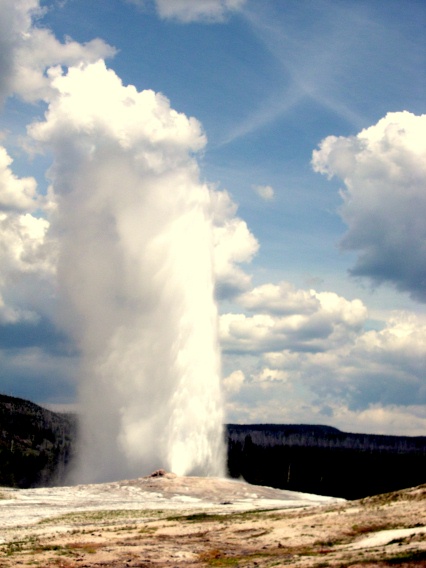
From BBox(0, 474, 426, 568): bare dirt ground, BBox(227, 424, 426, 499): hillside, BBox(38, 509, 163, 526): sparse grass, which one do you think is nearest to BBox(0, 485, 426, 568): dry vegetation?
BBox(0, 474, 426, 568): bare dirt ground

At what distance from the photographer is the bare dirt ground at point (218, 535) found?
103ft

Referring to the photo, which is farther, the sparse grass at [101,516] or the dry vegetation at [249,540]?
the sparse grass at [101,516]

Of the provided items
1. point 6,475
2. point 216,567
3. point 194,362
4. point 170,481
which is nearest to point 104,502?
point 170,481

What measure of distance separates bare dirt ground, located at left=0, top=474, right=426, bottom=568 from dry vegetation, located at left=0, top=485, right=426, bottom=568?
0.05m

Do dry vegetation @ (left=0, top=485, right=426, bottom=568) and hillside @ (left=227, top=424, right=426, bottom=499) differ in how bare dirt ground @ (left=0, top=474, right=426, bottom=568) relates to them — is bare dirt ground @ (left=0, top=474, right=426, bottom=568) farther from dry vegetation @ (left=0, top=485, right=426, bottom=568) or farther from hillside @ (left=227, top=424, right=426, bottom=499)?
hillside @ (left=227, top=424, right=426, bottom=499)

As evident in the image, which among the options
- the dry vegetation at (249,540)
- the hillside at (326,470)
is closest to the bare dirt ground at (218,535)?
the dry vegetation at (249,540)

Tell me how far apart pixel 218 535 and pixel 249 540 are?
8.86 ft

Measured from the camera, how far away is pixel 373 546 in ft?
104

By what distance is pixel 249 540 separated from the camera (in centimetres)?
3778

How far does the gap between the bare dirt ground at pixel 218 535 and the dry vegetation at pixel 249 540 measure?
0.05 m

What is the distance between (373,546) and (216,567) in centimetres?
690

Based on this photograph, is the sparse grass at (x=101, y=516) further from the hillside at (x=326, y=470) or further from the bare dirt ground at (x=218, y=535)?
the hillside at (x=326, y=470)

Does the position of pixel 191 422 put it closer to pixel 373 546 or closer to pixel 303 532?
pixel 303 532

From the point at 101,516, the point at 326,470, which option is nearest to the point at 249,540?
the point at 101,516
